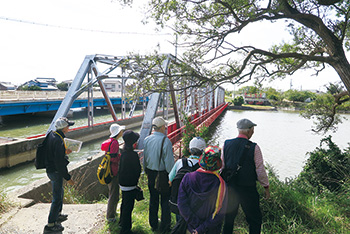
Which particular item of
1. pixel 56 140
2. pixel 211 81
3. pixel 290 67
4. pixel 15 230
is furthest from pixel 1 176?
pixel 290 67

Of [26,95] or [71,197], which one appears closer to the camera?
[71,197]

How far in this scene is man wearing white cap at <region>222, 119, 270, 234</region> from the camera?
2695 mm

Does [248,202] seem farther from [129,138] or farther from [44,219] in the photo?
[44,219]

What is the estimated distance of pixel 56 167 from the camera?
326 cm

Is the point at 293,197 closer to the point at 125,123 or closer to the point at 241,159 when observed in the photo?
the point at 241,159

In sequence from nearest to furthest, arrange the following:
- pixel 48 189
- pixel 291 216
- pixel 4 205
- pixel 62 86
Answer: pixel 291 216 < pixel 4 205 < pixel 48 189 < pixel 62 86

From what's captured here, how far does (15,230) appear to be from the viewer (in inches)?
133

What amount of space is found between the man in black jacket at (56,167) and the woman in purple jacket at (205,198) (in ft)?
6.79

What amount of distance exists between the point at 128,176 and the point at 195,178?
4.43 feet

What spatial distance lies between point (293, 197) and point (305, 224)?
59cm

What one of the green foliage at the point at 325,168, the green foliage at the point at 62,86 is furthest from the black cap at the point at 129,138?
the green foliage at the point at 62,86

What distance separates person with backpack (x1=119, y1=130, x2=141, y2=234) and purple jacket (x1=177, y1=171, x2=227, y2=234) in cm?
121

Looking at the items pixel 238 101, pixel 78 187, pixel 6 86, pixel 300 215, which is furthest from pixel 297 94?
pixel 6 86

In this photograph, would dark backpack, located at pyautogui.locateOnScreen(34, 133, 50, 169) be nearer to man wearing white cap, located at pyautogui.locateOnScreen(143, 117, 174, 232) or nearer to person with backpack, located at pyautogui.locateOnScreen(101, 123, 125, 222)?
person with backpack, located at pyautogui.locateOnScreen(101, 123, 125, 222)
